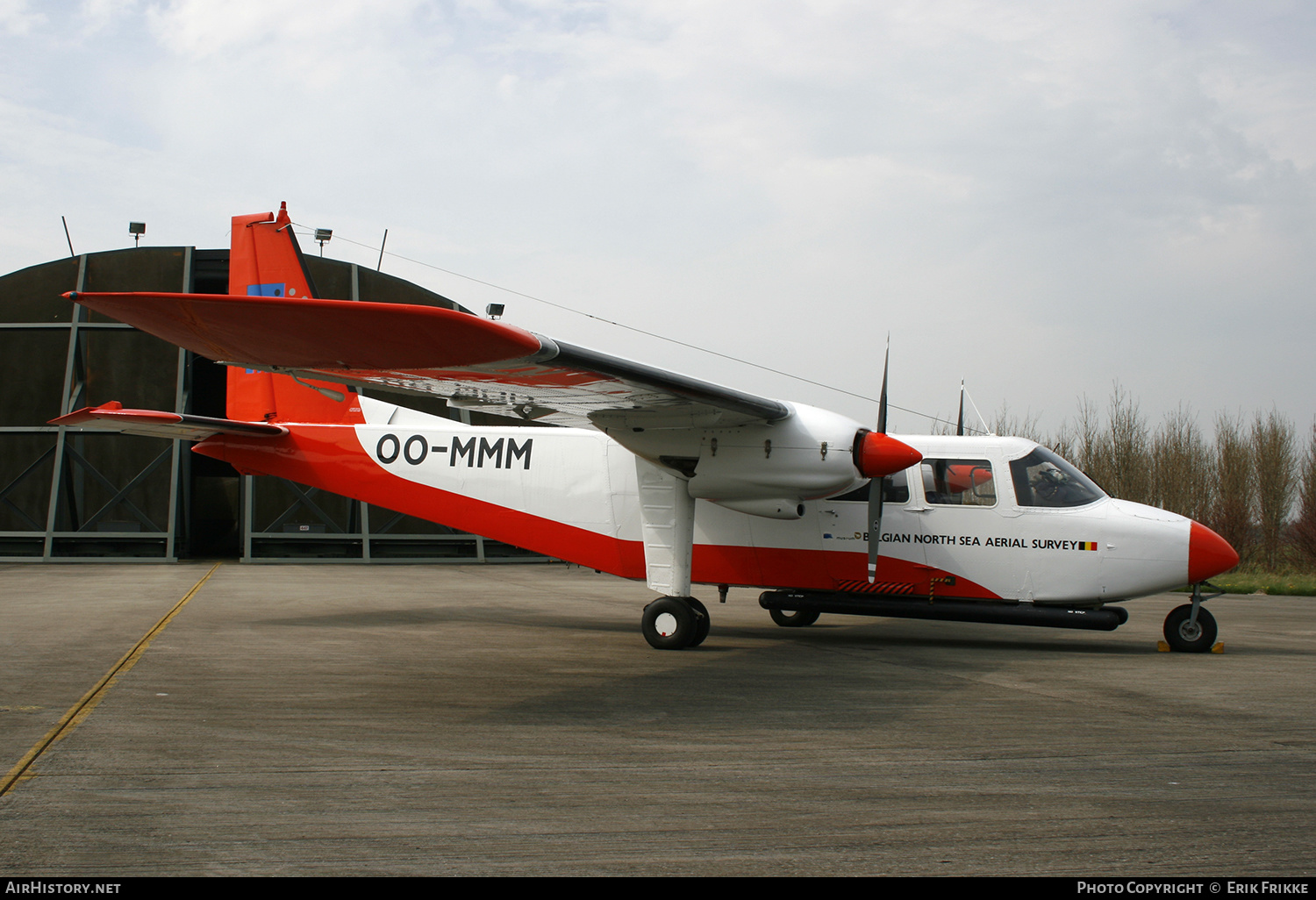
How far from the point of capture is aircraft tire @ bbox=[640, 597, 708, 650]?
968 centimetres

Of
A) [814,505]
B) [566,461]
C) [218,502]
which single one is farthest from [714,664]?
[218,502]

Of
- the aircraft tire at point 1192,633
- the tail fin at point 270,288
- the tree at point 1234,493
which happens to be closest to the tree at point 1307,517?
the tree at point 1234,493

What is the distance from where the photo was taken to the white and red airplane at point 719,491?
9.21 meters

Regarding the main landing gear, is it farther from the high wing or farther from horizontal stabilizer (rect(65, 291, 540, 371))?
horizontal stabilizer (rect(65, 291, 540, 371))

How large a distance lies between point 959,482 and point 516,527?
17.1ft

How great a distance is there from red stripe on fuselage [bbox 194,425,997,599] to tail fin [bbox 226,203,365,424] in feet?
0.99

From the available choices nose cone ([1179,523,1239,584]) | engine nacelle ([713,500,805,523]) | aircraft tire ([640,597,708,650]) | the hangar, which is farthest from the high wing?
the hangar

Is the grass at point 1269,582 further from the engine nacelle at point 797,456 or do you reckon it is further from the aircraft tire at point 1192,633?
the engine nacelle at point 797,456

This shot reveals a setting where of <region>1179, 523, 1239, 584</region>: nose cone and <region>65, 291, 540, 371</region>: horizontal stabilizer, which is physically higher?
<region>65, 291, 540, 371</region>: horizontal stabilizer

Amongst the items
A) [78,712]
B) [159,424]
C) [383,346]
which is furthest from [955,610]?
[159,424]

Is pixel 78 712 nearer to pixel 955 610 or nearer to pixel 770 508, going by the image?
pixel 770 508

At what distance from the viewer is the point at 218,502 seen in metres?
35.3

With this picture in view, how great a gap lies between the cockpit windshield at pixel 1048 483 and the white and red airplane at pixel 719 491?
0.02 m

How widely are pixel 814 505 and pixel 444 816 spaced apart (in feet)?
22.6
